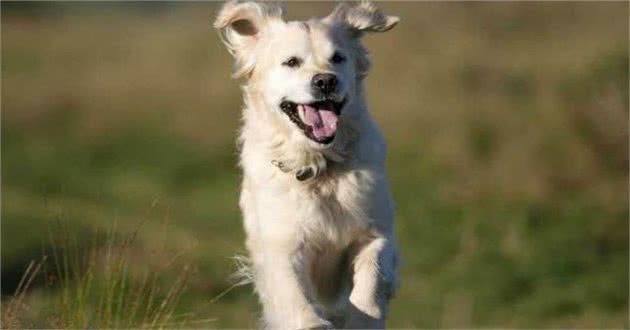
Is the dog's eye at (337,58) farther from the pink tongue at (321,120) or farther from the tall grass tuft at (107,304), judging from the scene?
the tall grass tuft at (107,304)

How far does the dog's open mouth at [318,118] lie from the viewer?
682cm

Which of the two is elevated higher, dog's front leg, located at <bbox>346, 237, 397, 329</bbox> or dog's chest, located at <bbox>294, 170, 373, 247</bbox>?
dog's chest, located at <bbox>294, 170, 373, 247</bbox>

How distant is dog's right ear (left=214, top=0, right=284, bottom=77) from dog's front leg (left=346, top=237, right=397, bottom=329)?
48.8 inches

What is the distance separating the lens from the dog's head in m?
6.81

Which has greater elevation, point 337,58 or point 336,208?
point 337,58

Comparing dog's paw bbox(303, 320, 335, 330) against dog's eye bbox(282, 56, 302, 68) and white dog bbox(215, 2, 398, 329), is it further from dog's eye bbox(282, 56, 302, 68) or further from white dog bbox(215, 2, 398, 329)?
dog's eye bbox(282, 56, 302, 68)

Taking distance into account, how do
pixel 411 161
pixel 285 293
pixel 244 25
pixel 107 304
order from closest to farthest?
pixel 285 293
pixel 107 304
pixel 244 25
pixel 411 161

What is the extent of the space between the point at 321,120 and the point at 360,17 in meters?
0.70

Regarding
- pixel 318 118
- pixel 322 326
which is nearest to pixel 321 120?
pixel 318 118

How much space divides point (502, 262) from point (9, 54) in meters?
16.4

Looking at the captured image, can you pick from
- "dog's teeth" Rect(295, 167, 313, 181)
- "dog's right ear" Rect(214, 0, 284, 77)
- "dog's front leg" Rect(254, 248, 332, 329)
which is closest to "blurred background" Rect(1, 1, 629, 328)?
"dog's front leg" Rect(254, 248, 332, 329)

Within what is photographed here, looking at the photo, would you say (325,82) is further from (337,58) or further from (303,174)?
(303,174)

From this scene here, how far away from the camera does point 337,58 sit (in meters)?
6.95

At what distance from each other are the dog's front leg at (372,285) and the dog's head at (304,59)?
0.59 m
